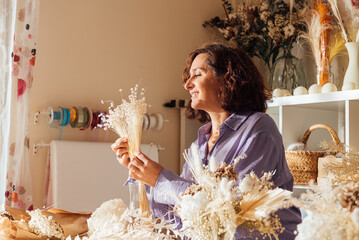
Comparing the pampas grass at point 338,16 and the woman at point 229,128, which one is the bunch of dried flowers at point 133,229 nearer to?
the woman at point 229,128

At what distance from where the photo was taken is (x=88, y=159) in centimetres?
252

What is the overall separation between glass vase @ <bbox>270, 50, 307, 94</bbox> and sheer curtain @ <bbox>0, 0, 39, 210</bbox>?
1.37m

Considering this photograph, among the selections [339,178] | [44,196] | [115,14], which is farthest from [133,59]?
[339,178]

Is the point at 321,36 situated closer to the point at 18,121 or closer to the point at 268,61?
the point at 268,61

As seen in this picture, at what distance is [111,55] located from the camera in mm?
2795

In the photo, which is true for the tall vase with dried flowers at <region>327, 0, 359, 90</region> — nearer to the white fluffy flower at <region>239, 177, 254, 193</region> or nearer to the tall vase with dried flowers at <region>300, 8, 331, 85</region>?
the tall vase with dried flowers at <region>300, 8, 331, 85</region>

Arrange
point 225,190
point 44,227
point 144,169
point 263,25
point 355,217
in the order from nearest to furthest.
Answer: point 355,217, point 225,190, point 44,227, point 144,169, point 263,25

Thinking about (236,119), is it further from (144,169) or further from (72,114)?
(72,114)

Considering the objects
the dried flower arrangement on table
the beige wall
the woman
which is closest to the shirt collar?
the woman

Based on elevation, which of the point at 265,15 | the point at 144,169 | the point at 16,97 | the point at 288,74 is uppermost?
the point at 265,15

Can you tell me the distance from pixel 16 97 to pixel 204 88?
42.4 inches

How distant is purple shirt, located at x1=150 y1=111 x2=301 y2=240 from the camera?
1.36 meters

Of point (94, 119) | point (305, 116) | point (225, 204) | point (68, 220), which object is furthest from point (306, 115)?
point (225, 204)

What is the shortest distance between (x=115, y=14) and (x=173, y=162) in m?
1.04
